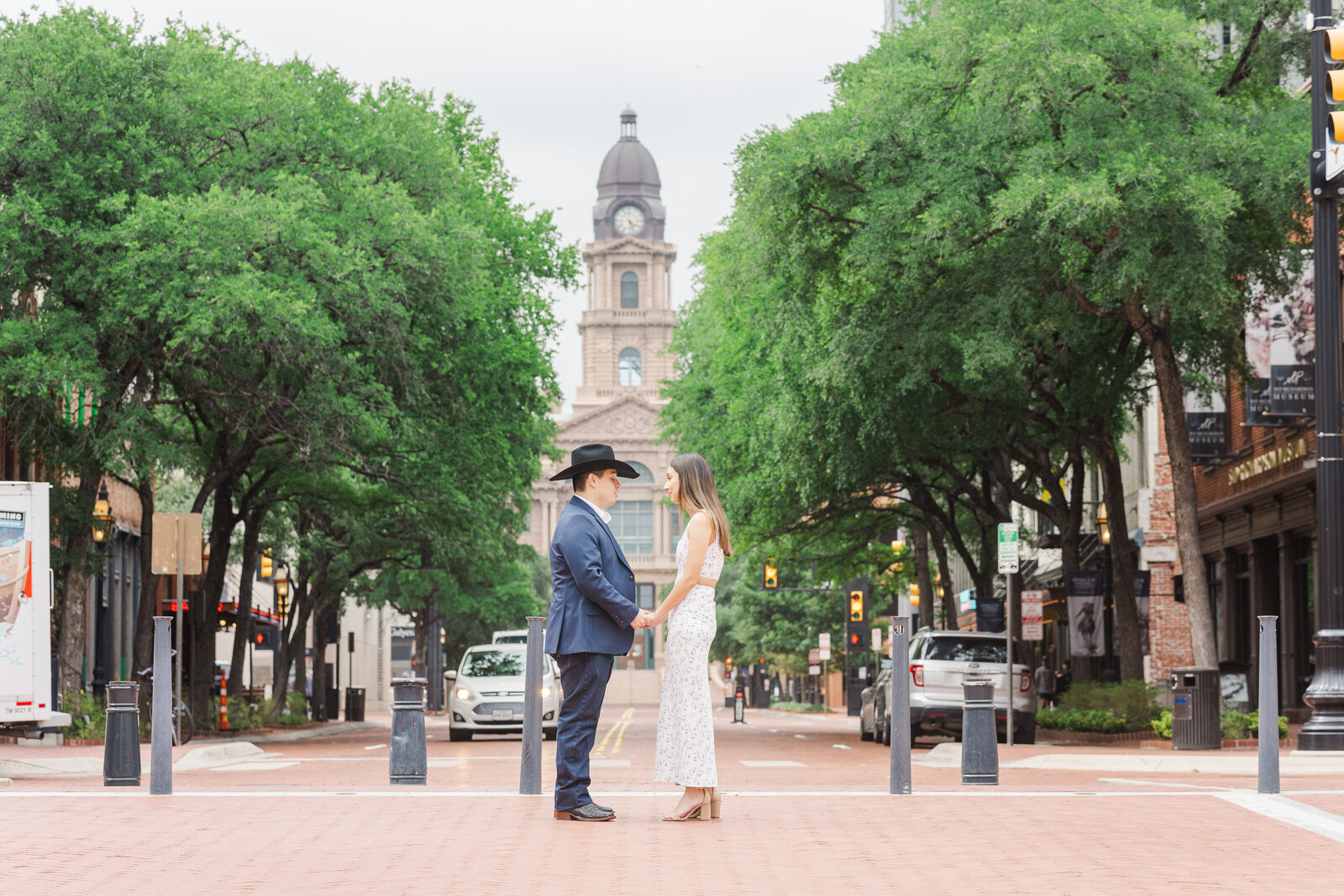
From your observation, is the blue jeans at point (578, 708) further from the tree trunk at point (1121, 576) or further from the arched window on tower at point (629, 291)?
the arched window on tower at point (629, 291)

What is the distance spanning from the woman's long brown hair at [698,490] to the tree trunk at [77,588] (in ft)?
61.0

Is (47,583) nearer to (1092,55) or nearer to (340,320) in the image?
(340,320)

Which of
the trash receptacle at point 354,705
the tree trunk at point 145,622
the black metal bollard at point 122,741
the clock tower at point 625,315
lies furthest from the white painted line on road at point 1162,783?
the clock tower at point 625,315

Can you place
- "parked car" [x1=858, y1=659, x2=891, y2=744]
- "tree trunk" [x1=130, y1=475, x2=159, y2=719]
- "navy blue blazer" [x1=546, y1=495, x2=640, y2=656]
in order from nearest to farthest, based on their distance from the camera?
"navy blue blazer" [x1=546, y1=495, x2=640, y2=656], "parked car" [x1=858, y1=659, x2=891, y2=744], "tree trunk" [x1=130, y1=475, x2=159, y2=719]

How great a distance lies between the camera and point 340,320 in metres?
25.3

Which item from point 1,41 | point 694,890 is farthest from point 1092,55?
point 694,890

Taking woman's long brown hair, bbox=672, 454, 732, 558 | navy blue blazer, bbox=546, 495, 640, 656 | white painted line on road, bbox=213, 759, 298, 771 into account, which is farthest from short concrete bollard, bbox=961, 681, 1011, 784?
white painted line on road, bbox=213, 759, 298, 771

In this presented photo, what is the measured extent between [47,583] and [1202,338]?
15269mm

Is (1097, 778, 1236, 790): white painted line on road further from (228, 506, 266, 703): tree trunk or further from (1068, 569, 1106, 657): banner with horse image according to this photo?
(228, 506, 266, 703): tree trunk

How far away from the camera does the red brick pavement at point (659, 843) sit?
24.7 feet

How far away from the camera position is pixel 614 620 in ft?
31.3

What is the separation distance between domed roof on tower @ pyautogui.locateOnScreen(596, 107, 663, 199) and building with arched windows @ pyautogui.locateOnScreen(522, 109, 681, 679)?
75 mm

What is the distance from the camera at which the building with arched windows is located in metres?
142

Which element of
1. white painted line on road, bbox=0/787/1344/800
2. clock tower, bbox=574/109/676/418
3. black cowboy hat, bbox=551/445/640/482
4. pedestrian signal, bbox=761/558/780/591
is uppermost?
clock tower, bbox=574/109/676/418
